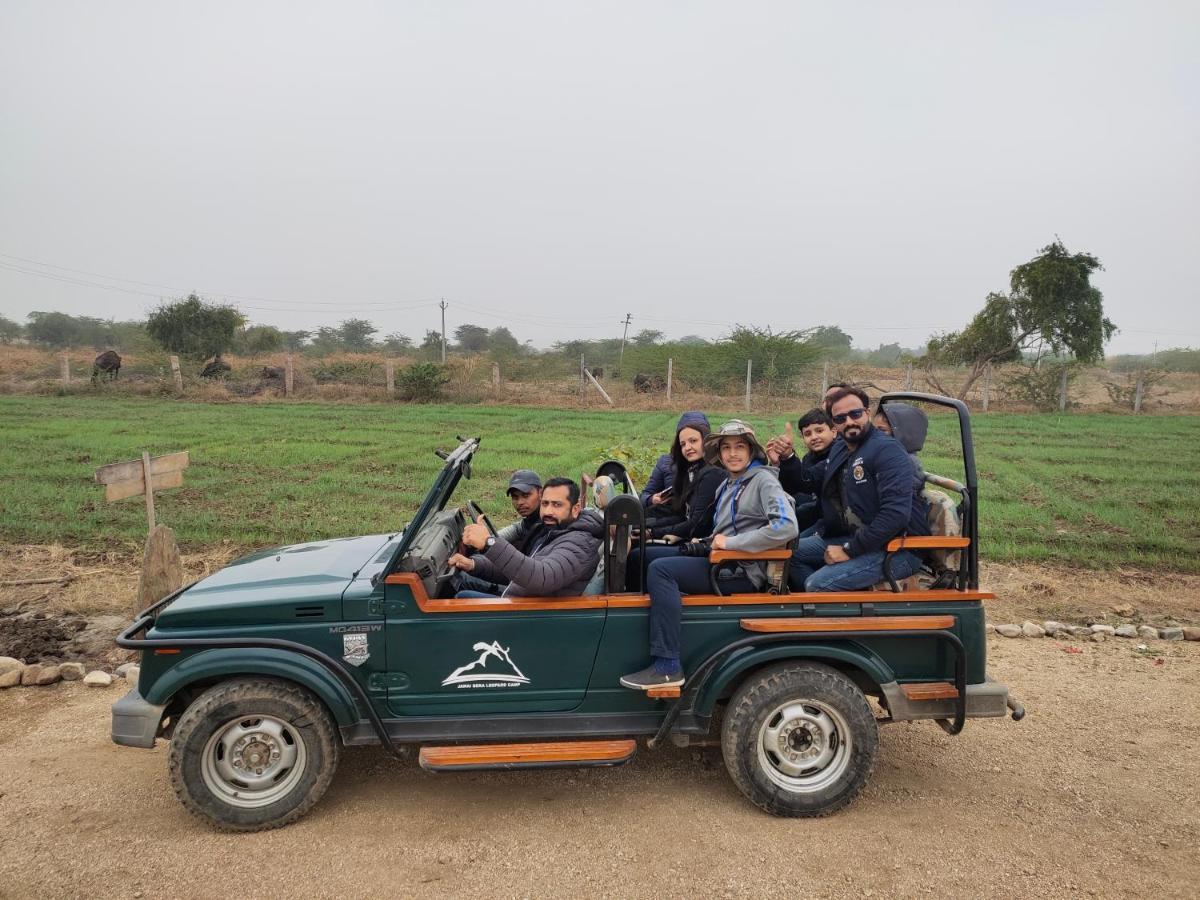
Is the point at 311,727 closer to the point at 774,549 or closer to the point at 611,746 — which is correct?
the point at 611,746

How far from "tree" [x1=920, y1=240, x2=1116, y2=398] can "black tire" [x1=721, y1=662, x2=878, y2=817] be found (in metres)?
24.1

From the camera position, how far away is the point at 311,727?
3.63 m

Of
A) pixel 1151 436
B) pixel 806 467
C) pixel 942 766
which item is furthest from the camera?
pixel 1151 436

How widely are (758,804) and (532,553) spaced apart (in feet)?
5.25

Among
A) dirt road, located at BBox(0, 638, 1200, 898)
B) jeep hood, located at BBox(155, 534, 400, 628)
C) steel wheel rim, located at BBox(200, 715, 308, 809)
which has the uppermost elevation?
jeep hood, located at BBox(155, 534, 400, 628)

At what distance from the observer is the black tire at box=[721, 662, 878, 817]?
3723mm

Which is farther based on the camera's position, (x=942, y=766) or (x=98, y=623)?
(x=98, y=623)

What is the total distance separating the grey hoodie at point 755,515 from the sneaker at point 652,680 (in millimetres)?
599

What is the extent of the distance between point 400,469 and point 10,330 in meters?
68.4

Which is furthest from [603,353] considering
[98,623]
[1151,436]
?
[98,623]

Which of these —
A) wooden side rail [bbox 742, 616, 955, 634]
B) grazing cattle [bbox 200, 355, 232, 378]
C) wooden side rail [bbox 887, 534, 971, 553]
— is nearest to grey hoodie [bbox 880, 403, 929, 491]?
wooden side rail [bbox 887, 534, 971, 553]

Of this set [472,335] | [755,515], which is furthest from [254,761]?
[472,335]

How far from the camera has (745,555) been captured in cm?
367

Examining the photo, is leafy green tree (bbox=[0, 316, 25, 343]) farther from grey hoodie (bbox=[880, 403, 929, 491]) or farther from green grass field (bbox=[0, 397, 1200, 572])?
grey hoodie (bbox=[880, 403, 929, 491])
